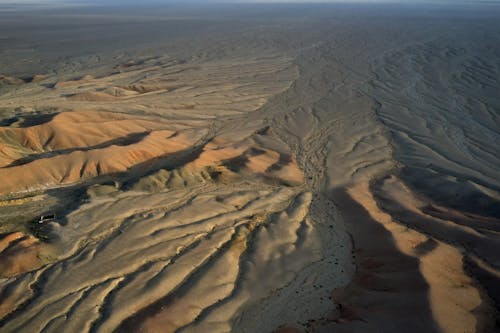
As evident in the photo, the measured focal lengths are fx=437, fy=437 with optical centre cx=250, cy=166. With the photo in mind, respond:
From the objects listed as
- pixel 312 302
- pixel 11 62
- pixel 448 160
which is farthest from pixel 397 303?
pixel 11 62

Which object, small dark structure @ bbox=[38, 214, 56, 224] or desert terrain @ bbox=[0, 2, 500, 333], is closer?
desert terrain @ bbox=[0, 2, 500, 333]

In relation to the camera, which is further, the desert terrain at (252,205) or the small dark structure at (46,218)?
the small dark structure at (46,218)

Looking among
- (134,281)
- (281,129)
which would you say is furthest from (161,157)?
(134,281)

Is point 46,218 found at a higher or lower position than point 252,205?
higher

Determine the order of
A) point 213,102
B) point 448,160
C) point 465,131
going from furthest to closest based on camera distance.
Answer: point 213,102
point 465,131
point 448,160

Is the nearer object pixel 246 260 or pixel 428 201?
pixel 246 260

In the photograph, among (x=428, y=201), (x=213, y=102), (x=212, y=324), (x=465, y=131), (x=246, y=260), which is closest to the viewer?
(x=212, y=324)

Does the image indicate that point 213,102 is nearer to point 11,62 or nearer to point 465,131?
point 465,131

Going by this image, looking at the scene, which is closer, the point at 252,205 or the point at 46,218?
the point at 46,218
